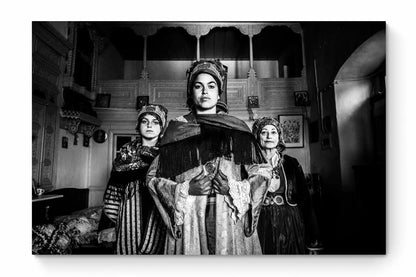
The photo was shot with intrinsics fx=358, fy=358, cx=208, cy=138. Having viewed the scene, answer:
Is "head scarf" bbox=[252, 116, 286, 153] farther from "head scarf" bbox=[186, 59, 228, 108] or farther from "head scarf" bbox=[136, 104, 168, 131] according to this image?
"head scarf" bbox=[136, 104, 168, 131]

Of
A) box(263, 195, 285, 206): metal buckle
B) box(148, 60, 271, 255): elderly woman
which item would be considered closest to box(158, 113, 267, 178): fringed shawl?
box(148, 60, 271, 255): elderly woman

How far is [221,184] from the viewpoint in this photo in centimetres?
207

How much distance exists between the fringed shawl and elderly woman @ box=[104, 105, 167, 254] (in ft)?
0.29

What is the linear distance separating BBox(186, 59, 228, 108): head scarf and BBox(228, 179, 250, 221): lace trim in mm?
538

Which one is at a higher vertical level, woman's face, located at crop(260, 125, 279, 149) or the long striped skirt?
woman's face, located at crop(260, 125, 279, 149)

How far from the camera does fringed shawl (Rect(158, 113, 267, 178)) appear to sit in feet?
6.85

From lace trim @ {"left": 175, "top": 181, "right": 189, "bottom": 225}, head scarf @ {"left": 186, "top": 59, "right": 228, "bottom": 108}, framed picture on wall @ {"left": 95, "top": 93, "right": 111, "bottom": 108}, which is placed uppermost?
head scarf @ {"left": 186, "top": 59, "right": 228, "bottom": 108}

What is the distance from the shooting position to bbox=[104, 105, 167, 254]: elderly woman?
6.80 ft

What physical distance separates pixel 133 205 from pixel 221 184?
20.7 inches

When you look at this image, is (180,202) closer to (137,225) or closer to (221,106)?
(137,225)

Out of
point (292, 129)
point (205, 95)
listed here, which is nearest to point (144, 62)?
point (205, 95)

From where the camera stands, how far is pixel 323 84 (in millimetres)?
2111

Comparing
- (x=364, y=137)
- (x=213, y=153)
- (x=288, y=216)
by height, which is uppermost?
(x=364, y=137)
